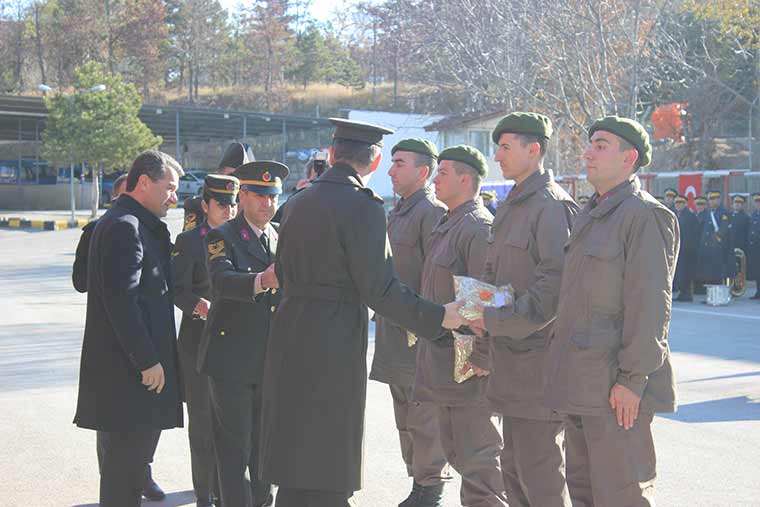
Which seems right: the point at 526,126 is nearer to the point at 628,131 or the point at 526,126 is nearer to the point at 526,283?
the point at 628,131

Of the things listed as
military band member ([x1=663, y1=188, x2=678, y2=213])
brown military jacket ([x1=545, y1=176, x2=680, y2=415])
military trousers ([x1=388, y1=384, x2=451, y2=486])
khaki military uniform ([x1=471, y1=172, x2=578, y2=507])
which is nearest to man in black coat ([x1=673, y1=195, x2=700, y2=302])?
military band member ([x1=663, y1=188, x2=678, y2=213])

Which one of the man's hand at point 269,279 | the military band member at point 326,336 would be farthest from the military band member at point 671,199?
the military band member at point 326,336

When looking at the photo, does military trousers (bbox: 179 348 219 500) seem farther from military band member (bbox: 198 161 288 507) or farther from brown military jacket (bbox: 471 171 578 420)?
brown military jacket (bbox: 471 171 578 420)

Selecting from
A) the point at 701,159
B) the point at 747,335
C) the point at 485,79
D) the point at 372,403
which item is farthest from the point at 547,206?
the point at 701,159

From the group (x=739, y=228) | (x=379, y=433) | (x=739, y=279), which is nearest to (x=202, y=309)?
(x=379, y=433)

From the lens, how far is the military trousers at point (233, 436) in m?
4.97

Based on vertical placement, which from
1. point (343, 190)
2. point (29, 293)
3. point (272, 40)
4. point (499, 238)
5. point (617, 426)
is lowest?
point (29, 293)

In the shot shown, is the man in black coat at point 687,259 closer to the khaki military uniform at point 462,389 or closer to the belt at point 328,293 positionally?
the khaki military uniform at point 462,389

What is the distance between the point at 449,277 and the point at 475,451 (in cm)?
98

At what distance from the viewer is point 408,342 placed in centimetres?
562

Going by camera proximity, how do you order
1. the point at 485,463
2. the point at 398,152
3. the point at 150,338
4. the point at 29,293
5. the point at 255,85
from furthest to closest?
the point at 255,85 → the point at 29,293 → the point at 398,152 → the point at 485,463 → the point at 150,338

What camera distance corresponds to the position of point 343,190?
401 cm

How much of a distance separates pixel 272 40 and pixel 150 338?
72.6 metres

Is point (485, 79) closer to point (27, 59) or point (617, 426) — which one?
point (617, 426)
